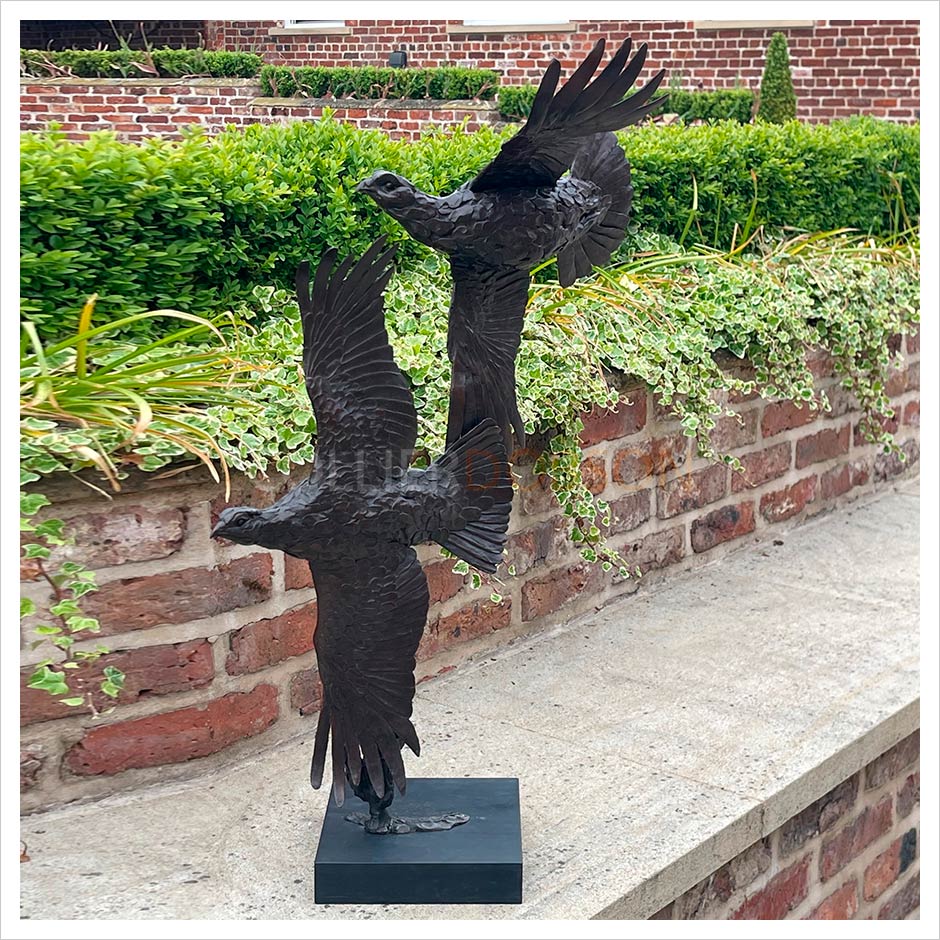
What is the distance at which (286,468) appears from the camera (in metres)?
2.72

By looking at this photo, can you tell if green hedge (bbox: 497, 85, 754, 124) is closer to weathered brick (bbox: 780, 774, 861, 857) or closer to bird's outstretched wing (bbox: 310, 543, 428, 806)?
weathered brick (bbox: 780, 774, 861, 857)

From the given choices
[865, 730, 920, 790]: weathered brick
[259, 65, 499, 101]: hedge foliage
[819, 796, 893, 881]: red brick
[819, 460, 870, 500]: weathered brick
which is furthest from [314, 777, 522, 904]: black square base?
[259, 65, 499, 101]: hedge foliage

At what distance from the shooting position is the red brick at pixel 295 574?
2.81m

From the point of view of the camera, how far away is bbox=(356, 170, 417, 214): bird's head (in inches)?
81.0

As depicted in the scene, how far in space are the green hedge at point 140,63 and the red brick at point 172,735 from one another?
8853 mm

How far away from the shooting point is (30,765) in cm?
251

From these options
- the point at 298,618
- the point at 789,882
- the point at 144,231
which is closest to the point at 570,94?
the point at 298,618

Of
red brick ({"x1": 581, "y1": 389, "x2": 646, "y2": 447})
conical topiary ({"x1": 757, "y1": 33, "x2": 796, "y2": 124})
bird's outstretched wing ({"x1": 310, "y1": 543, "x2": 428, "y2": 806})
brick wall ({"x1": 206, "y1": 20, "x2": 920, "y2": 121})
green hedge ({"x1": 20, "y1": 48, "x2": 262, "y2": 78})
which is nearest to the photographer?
bird's outstretched wing ({"x1": 310, "y1": 543, "x2": 428, "y2": 806})

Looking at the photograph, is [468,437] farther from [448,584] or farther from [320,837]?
[448,584]

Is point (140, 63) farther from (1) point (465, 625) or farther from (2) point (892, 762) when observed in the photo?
(2) point (892, 762)

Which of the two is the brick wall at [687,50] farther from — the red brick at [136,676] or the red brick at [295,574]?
the red brick at [136,676]

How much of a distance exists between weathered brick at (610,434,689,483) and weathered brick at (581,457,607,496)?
49mm

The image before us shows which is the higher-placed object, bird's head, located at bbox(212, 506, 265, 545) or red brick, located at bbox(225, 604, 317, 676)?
bird's head, located at bbox(212, 506, 265, 545)

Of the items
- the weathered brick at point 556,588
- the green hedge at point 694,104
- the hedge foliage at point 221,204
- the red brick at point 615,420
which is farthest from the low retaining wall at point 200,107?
the weathered brick at point 556,588
